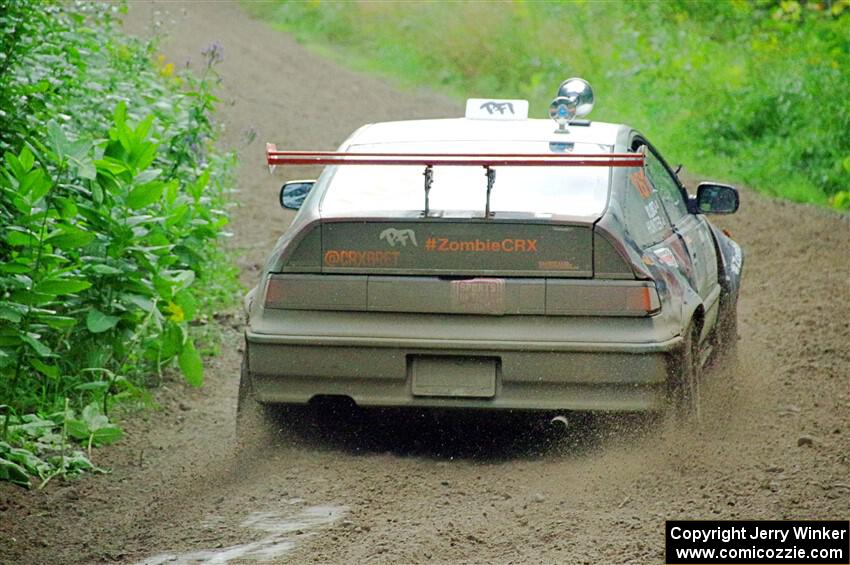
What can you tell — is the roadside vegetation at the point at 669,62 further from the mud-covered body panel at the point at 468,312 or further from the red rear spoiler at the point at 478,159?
the red rear spoiler at the point at 478,159

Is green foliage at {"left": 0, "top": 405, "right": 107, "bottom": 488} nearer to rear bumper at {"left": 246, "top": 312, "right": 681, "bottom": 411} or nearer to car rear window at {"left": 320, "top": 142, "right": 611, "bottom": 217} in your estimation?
rear bumper at {"left": 246, "top": 312, "right": 681, "bottom": 411}

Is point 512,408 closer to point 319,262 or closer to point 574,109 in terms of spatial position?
point 319,262

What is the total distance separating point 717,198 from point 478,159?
2052 millimetres

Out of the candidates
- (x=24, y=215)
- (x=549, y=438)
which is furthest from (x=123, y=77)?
(x=549, y=438)

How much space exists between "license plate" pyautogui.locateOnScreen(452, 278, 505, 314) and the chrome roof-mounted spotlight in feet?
3.60

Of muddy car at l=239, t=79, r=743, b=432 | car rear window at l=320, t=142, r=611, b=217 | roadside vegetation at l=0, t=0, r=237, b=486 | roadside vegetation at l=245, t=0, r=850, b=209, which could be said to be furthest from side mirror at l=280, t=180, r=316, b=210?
roadside vegetation at l=245, t=0, r=850, b=209

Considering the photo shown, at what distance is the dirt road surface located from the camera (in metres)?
5.32

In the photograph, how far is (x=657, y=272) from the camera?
6.28 meters

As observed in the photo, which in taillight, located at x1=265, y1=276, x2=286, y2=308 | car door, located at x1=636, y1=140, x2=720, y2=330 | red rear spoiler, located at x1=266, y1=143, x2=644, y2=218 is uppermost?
red rear spoiler, located at x1=266, y1=143, x2=644, y2=218

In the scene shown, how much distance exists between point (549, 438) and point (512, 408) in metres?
0.60

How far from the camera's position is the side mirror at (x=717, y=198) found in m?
7.60

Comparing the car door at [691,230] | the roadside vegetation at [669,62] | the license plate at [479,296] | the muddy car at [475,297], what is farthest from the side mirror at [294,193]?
the roadside vegetation at [669,62]

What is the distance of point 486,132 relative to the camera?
704 centimetres

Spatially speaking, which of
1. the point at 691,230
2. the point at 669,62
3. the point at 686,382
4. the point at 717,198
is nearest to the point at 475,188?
the point at 686,382
